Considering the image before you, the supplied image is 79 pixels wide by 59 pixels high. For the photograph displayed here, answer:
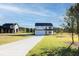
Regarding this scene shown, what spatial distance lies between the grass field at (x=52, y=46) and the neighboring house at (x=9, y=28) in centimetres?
31

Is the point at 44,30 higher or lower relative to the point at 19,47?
higher

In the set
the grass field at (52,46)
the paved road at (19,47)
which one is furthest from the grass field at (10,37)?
the grass field at (52,46)

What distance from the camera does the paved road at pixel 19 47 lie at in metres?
4.17

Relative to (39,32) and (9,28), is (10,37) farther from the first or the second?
(39,32)

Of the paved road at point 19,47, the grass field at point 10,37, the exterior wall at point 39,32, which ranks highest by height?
the exterior wall at point 39,32

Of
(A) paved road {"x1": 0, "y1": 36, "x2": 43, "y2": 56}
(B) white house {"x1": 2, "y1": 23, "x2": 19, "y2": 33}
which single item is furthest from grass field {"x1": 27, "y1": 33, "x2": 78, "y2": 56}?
(B) white house {"x1": 2, "y1": 23, "x2": 19, "y2": 33}

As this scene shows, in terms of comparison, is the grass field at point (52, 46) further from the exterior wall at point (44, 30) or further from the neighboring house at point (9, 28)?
the neighboring house at point (9, 28)

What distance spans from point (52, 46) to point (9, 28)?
530 millimetres

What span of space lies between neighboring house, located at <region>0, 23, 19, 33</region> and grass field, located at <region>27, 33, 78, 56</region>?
312 millimetres

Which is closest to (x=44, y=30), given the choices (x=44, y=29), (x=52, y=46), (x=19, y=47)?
(x=44, y=29)

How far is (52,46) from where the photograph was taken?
423 centimetres

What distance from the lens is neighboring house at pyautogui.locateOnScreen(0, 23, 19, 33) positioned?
4.20m

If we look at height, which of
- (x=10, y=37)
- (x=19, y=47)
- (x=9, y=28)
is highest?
(x=9, y=28)

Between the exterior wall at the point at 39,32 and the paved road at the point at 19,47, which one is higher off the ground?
the exterior wall at the point at 39,32
